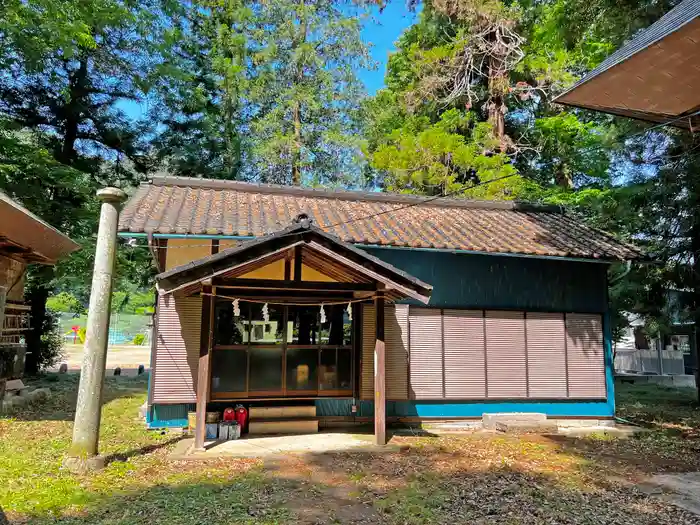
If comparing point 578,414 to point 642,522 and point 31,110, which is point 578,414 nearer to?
point 642,522

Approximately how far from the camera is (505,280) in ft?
35.3

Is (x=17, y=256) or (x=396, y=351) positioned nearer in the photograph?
(x=396, y=351)

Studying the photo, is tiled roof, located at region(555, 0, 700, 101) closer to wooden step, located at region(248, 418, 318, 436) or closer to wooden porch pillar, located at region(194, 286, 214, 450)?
wooden porch pillar, located at region(194, 286, 214, 450)

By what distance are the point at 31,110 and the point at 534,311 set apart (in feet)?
63.7

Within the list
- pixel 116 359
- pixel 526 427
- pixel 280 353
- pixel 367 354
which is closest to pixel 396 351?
pixel 367 354

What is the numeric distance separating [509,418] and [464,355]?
156 centimetres

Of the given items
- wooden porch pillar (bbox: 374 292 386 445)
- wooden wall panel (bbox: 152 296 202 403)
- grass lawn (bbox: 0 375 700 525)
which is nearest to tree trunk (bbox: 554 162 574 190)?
grass lawn (bbox: 0 375 700 525)

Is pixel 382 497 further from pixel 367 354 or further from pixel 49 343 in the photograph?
pixel 49 343

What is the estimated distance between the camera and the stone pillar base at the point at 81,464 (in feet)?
21.3

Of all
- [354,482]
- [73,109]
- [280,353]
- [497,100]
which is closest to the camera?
[354,482]

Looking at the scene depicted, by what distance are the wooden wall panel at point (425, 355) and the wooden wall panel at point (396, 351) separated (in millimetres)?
143

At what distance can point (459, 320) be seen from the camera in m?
10.4

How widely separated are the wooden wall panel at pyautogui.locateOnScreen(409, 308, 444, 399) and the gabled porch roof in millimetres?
1606

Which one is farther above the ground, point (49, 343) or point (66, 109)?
point (66, 109)
